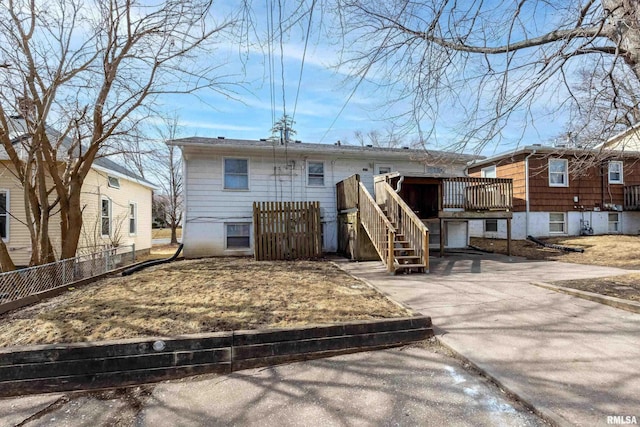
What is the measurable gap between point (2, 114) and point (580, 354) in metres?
9.46

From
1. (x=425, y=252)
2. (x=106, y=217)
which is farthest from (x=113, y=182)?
(x=425, y=252)

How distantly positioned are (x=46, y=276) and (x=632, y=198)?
72.1 feet

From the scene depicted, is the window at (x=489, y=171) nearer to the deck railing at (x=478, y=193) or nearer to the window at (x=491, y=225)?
the window at (x=491, y=225)

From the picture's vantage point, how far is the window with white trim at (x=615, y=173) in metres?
15.5

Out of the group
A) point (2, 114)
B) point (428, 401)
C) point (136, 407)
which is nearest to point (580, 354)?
point (428, 401)

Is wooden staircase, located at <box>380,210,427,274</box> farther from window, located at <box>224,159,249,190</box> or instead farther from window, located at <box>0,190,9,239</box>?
window, located at <box>0,190,9,239</box>

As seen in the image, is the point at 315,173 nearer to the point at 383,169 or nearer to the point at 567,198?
the point at 383,169

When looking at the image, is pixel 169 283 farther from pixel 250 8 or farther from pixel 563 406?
pixel 563 406

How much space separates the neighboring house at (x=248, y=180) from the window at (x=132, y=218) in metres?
5.17

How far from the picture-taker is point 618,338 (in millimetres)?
3477

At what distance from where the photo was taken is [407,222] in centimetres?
809

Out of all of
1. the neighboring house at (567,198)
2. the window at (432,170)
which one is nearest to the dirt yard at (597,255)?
the neighboring house at (567,198)

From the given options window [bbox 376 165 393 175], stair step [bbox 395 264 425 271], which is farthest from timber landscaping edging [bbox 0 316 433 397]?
window [bbox 376 165 393 175]

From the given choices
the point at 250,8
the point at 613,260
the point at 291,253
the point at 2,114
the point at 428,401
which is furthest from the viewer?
the point at 291,253
